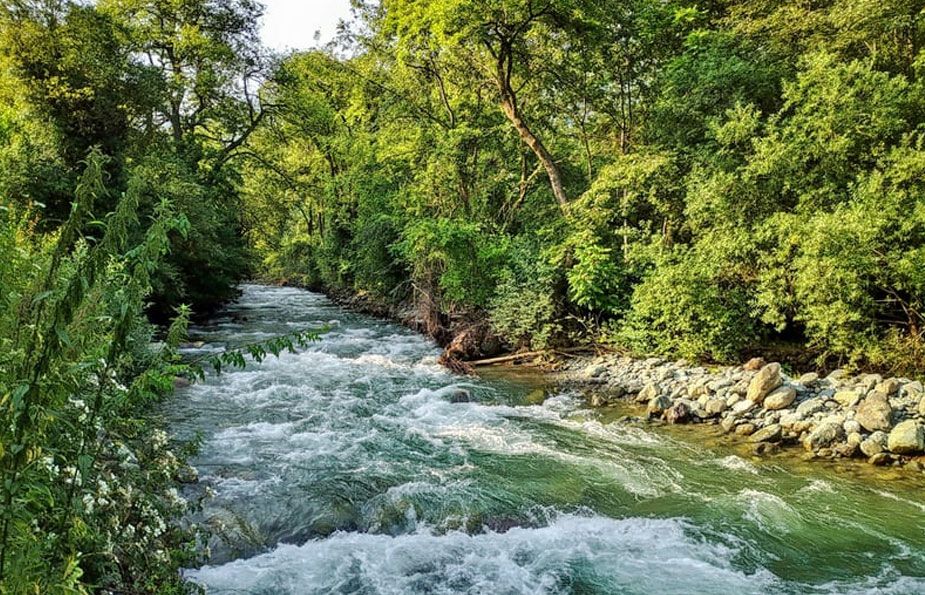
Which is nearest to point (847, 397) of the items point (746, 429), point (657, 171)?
point (746, 429)

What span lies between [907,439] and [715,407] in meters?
2.34

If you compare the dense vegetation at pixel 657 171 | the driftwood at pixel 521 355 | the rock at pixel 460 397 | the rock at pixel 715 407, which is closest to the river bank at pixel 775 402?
the rock at pixel 715 407

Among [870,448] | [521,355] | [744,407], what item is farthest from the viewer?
[521,355]

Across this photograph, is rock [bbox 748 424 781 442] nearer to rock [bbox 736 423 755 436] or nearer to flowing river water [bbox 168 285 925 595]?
rock [bbox 736 423 755 436]

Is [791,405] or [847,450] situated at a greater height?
[791,405]

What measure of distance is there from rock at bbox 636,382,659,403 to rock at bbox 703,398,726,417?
0.96 metres

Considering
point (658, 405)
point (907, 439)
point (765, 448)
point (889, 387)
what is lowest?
point (765, 448)

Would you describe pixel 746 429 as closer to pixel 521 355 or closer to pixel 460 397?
pixel 460 397

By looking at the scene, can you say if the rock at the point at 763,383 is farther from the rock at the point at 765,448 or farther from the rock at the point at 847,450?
the rock at the point at 847,450

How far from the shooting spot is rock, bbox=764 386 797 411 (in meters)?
7.62

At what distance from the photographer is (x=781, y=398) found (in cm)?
762

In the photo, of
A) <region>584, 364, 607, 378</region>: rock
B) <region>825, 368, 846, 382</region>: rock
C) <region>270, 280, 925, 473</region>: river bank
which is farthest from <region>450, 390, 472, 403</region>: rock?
<region>825, 368, 846, 382</region>: rock

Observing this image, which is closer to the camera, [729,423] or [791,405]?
[791,405]

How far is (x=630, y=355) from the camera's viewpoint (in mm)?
10867
